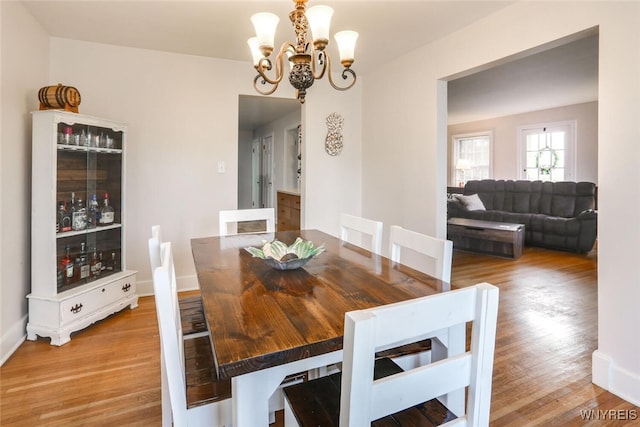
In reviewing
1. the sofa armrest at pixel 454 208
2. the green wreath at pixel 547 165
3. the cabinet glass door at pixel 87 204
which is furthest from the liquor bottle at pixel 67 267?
the green wreath at pixel 547 165

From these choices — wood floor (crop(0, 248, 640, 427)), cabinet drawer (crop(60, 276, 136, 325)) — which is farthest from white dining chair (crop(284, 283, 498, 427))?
cabinet drawer (crop(60, 276, 136, 325))

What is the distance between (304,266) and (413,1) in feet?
6.13

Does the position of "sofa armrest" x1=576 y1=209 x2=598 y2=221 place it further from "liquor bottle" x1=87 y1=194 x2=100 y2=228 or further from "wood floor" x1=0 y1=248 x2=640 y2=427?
"liquor bottle" x1=87 y1=194 x2=100 y2=228

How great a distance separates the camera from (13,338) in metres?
2.23

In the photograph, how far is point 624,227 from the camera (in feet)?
5.66

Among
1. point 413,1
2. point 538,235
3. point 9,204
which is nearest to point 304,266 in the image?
point 413,1

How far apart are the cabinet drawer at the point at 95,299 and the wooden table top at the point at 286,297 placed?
1254mm

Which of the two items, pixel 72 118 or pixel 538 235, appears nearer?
pixel 72 118

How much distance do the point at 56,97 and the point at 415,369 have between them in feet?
9.21

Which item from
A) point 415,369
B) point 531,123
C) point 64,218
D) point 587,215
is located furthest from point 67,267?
point 531,123

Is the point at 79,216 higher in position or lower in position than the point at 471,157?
lower

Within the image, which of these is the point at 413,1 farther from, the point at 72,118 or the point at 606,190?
the point at 72,118

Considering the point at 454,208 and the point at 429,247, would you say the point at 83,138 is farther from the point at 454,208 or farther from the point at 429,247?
the point at 454,208

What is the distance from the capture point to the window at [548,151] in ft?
20.8
